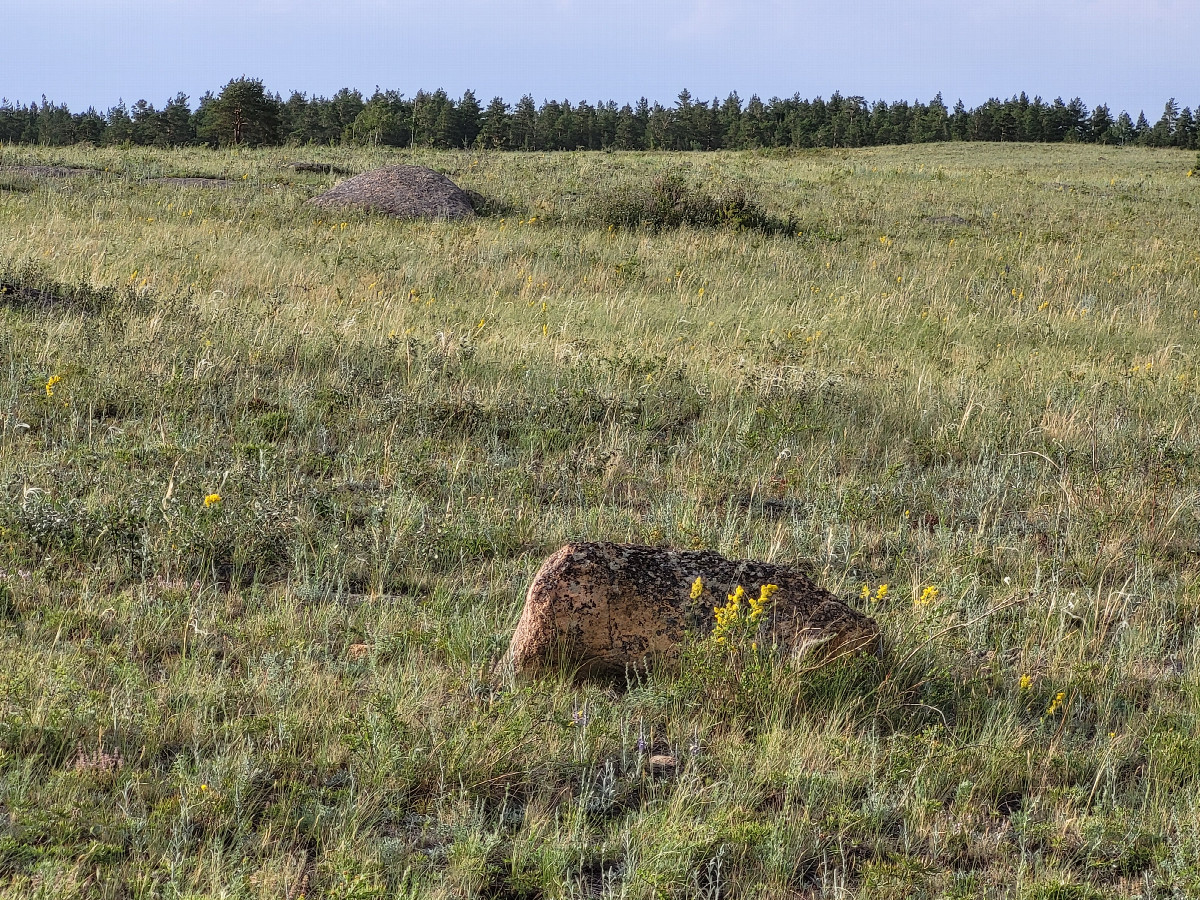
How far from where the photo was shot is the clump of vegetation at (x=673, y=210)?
45.7ft

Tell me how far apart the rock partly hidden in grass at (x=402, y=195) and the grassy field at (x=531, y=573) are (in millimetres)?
4679

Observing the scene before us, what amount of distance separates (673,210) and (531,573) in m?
11.3

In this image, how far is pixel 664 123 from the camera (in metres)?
67.8

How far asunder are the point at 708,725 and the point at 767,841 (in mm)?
488

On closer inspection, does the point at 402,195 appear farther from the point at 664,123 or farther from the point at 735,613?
the point at 664,123

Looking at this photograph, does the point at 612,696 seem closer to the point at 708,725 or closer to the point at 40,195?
the point at 708,725

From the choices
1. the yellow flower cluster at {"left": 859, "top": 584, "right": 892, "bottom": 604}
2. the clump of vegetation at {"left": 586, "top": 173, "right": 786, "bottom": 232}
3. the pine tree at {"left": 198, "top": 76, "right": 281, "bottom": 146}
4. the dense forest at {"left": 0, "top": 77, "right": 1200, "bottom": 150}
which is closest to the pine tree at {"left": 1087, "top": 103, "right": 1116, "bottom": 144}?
the dense forest at {"left": 0, "top": 77, "right": 1200, "bottom": 150}

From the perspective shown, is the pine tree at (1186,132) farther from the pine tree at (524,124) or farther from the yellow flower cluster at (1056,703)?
the yellow flower cluster at (1056,703)

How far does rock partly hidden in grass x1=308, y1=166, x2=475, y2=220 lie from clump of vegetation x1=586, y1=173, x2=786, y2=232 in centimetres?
201

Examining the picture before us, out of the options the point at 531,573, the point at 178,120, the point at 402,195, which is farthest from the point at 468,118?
the point at 531,573

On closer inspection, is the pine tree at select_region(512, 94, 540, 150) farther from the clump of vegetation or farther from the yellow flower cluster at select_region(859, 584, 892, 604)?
the yellow flower cluster at select_region(859, 584, 892, 604)

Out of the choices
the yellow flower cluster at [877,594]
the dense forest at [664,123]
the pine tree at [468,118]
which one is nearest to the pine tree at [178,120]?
the dense forest at [664,123]

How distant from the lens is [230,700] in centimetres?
255

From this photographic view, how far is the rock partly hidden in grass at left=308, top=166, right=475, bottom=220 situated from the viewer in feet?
44.9
